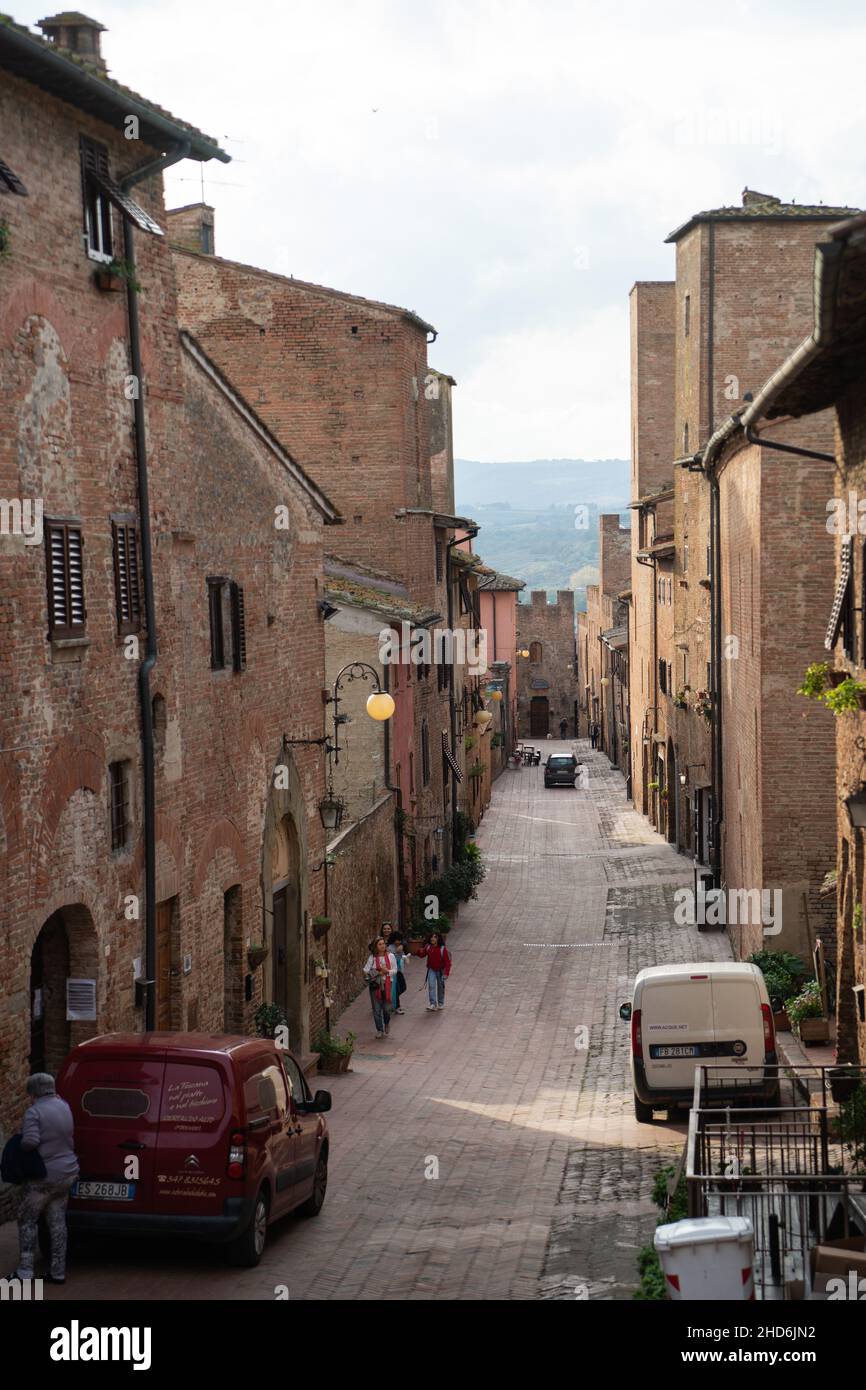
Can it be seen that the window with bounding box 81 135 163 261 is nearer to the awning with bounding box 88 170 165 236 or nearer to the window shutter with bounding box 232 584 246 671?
the awning with bounding box 88 170 165 236

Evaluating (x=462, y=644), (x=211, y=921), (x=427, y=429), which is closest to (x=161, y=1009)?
(x=211, y=921)

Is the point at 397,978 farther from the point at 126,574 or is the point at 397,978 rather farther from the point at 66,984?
the point at 126,574

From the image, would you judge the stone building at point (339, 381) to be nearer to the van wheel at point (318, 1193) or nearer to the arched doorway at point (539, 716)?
the van wheel at point (318, 1193)

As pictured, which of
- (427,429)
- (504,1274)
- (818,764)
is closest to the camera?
(504,1274)

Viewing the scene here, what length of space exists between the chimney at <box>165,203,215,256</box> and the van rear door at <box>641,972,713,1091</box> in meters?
20.8

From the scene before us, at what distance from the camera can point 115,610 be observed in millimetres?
15594

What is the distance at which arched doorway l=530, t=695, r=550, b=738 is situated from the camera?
9656cm

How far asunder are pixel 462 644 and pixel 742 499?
20.6m

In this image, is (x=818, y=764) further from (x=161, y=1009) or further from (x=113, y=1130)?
(x=113, y=1130)

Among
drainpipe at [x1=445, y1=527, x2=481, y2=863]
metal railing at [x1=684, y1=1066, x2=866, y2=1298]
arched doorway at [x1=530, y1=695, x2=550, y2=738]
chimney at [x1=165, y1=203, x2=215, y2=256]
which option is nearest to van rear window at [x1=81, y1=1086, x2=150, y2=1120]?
metal railing at [x1=684, y1=1066, x2=866, y2=1298]

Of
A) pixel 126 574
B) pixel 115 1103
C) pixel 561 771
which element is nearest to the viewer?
pixel 115 1103

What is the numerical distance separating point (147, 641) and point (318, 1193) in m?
5.47
